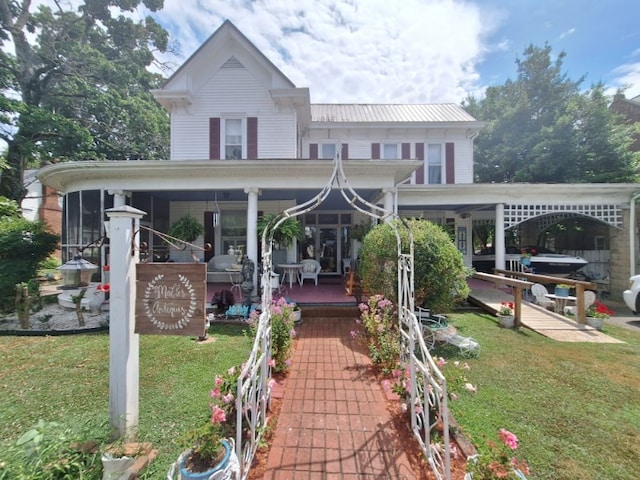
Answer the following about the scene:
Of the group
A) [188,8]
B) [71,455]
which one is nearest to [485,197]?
[71,455]

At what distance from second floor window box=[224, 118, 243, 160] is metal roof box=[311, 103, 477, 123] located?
141 inches

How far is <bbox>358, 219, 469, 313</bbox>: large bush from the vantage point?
5.11 metres

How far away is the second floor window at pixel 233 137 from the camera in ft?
32.4

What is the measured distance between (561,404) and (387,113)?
12562 mm

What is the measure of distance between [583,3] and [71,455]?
38.0ft

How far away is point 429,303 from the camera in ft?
17.3

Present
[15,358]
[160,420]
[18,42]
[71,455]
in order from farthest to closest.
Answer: [18,42], [15,358], [160,420], [71,455]

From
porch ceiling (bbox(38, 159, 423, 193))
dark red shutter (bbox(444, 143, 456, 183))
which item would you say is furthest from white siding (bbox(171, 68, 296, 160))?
dark red shutter (bbox(444, 143, 456, 183))

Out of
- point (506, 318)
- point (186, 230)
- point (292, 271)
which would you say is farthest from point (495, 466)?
point (186, 230)

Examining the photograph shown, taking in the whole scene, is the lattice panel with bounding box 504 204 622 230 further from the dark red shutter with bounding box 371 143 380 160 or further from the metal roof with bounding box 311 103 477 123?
the dark red shutter with bounding box 371 143 380 160

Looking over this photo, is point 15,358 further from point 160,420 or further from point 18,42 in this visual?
point 18,42

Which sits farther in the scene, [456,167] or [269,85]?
[456,167]

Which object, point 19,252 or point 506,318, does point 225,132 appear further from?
A: point 506,318

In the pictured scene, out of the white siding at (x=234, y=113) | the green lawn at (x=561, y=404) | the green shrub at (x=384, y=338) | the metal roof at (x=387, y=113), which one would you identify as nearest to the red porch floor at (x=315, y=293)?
the green shrub at (x=384, y=338)
